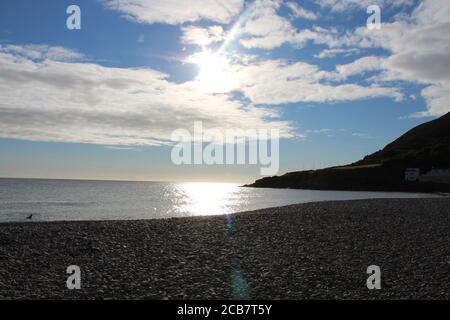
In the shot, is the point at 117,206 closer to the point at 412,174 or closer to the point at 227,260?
the point at 227,260

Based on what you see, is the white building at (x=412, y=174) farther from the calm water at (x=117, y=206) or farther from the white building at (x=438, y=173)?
the calm water at (x=117, y=206)

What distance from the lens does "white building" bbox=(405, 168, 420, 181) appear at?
17006 cm

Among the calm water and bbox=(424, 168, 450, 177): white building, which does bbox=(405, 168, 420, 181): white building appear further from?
the calm water

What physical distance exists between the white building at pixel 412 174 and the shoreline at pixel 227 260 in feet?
496

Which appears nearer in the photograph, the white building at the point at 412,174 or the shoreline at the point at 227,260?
the shoreline at the point at 227,260

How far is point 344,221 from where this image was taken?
3475 centimetres

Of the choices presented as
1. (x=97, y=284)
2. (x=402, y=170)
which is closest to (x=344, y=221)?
(x=97, y=284)

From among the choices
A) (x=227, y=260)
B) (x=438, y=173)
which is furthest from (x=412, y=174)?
(x=227, y=260)

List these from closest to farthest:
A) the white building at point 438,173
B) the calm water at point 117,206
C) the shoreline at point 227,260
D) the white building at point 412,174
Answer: the shoreline at point 227,260
the calm water at point 117,206
the white building at point 438,173
the white building at point 412,174

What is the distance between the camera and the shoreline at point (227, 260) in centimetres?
1466

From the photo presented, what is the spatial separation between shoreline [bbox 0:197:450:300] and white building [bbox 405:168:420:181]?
151 meters

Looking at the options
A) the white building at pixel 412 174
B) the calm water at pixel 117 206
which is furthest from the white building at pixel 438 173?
the calm water at pixel 117 206
